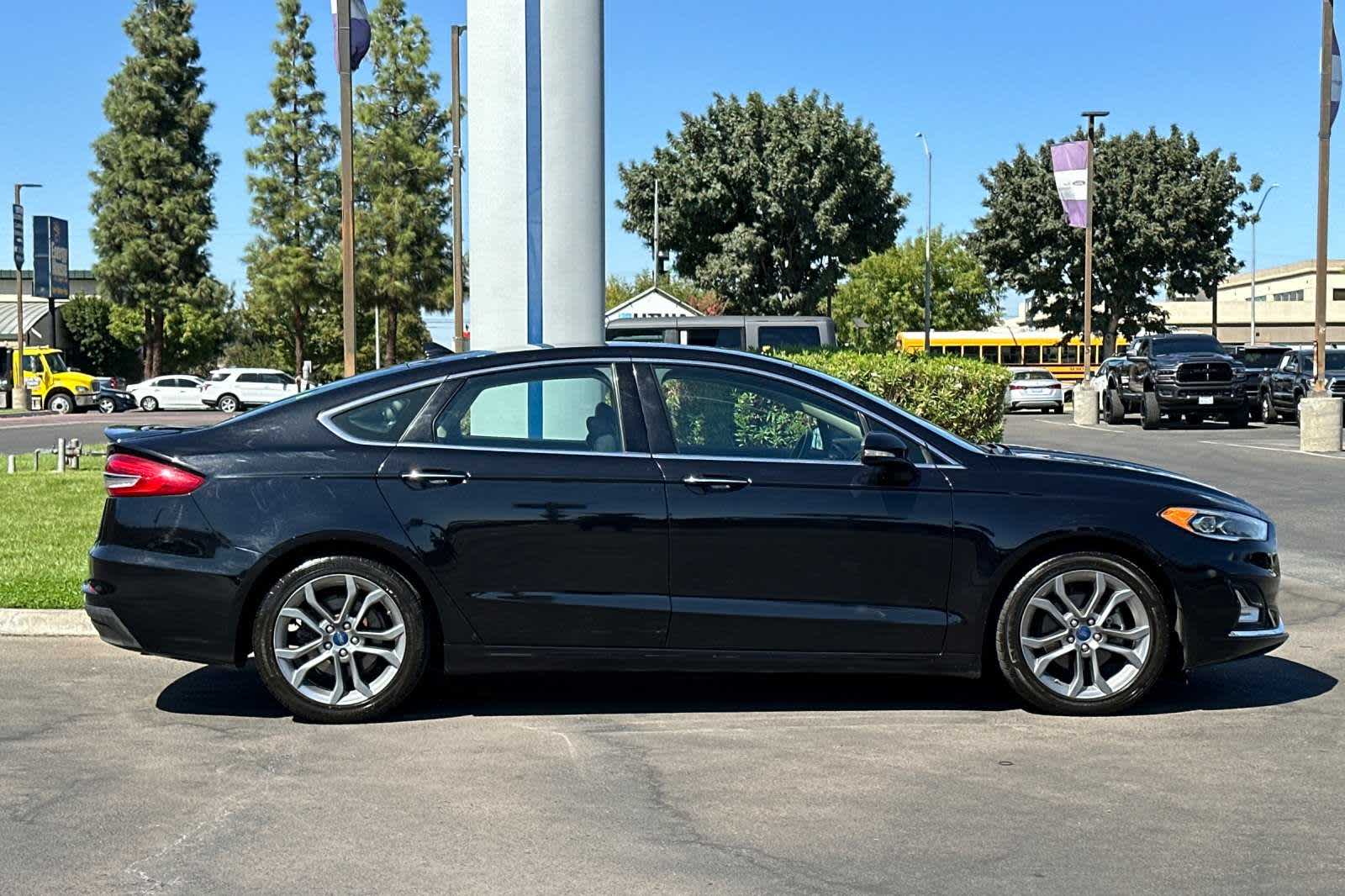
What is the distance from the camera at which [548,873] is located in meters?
4.29

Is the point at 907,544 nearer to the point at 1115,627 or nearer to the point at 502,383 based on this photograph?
the point at 1115,627

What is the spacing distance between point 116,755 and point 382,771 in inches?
41.5

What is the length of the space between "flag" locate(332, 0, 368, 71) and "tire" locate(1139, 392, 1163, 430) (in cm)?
2185

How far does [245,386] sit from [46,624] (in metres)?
45.4

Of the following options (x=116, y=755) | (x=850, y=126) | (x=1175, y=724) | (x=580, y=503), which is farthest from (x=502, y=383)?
(x=850, y=126)

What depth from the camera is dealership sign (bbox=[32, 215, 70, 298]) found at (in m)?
52.8

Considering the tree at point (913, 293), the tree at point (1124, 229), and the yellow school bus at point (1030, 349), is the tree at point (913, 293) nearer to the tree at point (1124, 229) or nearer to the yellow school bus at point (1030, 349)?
the yellow school bus at point (1030, 349)

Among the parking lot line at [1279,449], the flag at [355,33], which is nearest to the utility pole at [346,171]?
the flag at [355,33]

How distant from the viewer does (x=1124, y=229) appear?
55375 mm

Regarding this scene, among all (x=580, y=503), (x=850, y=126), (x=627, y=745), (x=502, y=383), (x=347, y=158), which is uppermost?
(x=850, y=126)

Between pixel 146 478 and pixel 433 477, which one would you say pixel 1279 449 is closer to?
pixel 433 477

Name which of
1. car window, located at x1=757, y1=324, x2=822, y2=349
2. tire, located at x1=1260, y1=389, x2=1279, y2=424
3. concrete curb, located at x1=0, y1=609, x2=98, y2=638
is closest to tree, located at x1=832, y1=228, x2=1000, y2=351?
tire, located at x1=1260, y1=389, x2=1279, y2=424

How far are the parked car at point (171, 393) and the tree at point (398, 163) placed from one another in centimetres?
689

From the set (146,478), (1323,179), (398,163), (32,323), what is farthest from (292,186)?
(146,478)
